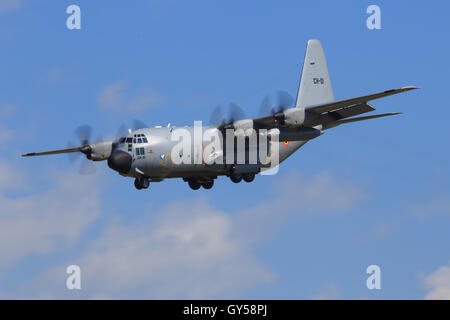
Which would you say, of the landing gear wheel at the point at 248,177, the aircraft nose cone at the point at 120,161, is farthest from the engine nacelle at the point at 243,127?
the aircraft nose cone at the point at 120,161

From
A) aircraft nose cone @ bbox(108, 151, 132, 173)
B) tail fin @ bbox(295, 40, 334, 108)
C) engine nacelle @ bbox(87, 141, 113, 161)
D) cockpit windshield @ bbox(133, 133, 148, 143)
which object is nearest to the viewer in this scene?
aircraft nose cone @ bbox(108, 151, 132, 173)

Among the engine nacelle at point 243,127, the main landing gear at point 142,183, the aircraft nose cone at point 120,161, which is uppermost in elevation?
the engine nacelle at point 243,127

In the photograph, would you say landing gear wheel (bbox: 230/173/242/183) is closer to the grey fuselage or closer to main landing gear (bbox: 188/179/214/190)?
the grey fuselage

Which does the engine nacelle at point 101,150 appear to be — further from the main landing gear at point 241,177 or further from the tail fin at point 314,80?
the tail fin at point 314,80

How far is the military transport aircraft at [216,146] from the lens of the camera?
38.3 metres

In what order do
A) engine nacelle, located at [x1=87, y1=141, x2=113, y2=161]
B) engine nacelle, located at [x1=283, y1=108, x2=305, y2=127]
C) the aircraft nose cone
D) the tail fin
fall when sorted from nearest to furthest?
1. the aircraft nose cone
2. engine nacelle, located at [x1=283, y1=108, x2=305, y2=127]
3. engine nacelle, located at [x1=87, y1=141, x2=113, y2=161]
4. the tail fin

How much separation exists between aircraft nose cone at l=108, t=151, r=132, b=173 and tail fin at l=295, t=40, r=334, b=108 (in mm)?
11652

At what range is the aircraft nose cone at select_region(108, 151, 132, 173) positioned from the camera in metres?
37.8

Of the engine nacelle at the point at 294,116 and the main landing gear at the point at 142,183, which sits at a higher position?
the engine nacelle at the point at 294,116

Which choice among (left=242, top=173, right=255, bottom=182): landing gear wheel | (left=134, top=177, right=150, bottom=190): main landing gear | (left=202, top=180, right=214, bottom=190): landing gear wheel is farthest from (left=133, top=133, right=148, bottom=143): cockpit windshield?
(left=242, top=173, right=255, bottom=182): landing gear wheel

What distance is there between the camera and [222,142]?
40.3 metres

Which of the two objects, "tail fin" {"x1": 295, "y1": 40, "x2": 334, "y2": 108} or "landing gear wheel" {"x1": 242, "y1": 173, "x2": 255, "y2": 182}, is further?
"tail fin" {"x1": 295, "y1": 40, "x2": 334, "y2": 108}

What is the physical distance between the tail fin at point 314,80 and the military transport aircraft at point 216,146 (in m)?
3.08
